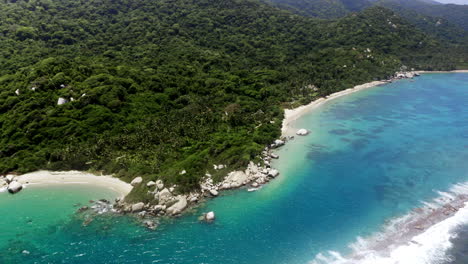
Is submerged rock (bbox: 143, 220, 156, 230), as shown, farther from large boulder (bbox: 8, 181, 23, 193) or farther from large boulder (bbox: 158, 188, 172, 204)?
large boulder (bbox: 8, 181, 23, 193)

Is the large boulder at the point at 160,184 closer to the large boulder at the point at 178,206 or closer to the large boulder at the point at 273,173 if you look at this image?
the large boulder at the point at 178,206

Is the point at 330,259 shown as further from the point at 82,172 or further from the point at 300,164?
the point at 82,172

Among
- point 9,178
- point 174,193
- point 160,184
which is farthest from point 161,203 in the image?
point 9,178

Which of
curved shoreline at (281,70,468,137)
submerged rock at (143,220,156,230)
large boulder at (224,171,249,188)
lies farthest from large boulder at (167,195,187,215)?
curved shoreline at (281,70,468,137)

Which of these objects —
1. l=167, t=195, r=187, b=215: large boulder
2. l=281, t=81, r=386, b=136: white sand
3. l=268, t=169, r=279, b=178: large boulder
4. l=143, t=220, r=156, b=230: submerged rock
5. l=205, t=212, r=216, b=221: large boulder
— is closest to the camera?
l=143, t=220, r=156, b=230: submerged rock

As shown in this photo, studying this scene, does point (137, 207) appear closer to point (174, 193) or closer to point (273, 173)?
point (174, 193)
